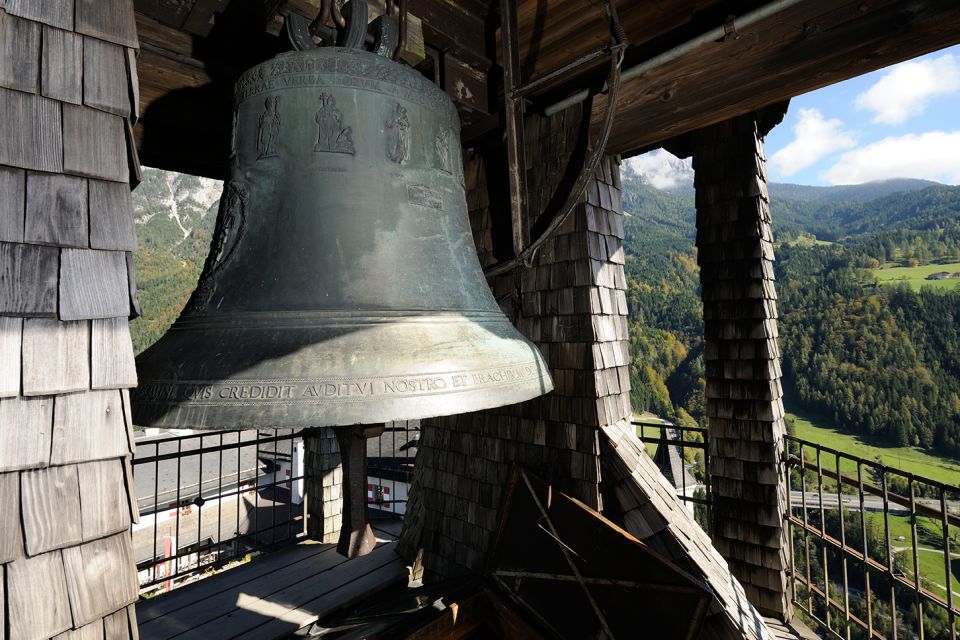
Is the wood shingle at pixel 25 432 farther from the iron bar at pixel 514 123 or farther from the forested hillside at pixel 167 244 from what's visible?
the forested hillside at pixel 167 244

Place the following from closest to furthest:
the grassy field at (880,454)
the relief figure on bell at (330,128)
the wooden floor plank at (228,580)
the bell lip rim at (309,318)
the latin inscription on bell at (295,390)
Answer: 1. the latin inscription on bell at (295,390)
2. the bell lip rim at (309,318)
3. the relief figure on bell at (330,128)
4. the wooden floor plank at (228,580)
5. the grassy field at (880,454)

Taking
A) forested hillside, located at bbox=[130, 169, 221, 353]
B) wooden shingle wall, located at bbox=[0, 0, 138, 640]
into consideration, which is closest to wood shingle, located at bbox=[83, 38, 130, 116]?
wooden shingle wall, located at bbox=[0, 0, 138, 640]

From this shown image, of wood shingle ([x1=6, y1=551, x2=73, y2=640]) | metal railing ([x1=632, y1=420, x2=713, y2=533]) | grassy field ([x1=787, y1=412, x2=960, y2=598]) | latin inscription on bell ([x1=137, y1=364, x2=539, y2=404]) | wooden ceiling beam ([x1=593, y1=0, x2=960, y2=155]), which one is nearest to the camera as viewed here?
wood shingle ([x1=6, y1=551, x2=73, y2=640])

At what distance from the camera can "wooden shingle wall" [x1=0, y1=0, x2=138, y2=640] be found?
3.20 feet

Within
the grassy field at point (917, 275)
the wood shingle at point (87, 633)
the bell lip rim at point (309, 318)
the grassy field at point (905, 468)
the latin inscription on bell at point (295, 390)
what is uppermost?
the grassy field at point (917, 275)

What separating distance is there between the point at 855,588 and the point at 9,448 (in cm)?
Answer: 3823

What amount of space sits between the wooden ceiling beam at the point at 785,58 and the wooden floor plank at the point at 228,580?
14.4ft

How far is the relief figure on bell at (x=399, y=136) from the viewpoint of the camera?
1444 millimetres

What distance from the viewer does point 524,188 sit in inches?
93.0

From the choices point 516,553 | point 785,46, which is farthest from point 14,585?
point 785,46

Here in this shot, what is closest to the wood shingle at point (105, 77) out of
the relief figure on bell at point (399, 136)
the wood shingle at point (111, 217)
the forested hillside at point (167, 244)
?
the wood shingle at point (111, 217)

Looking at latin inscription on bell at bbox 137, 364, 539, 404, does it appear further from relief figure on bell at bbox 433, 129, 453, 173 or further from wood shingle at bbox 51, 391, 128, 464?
relief figure on bell at bbox 433, 129, 453, 173

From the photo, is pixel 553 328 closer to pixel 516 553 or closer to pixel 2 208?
pixel 516 553

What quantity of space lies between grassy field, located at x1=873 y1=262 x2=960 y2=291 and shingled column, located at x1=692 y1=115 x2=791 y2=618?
205 ft
